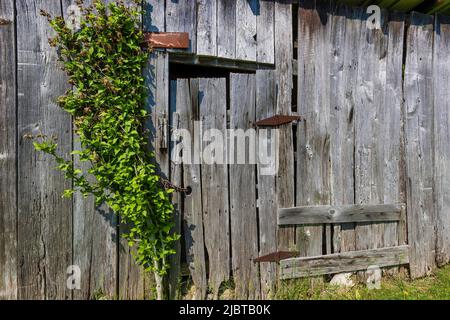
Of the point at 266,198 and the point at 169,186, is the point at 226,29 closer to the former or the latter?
the point at 169,186

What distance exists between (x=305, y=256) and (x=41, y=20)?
3.27m

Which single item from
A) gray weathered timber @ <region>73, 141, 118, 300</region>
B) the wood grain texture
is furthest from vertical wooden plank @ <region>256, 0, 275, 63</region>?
gray weathered timber @ <region>73, 141, 118, 300</region>

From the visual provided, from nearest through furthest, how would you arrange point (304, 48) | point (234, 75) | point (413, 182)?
point (234, 75) → point (304, 48) → point (413, 182)

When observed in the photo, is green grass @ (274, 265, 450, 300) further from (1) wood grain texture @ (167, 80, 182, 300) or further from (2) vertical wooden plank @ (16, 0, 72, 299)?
(2) vertical wooden plank @ (16, 0, 72, 299)

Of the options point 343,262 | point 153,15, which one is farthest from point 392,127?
point 153,15

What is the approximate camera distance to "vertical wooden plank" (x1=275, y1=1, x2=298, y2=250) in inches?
106

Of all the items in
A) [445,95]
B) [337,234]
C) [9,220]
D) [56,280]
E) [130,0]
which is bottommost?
[56,280]

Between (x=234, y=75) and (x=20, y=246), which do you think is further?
(x=234, y=75)

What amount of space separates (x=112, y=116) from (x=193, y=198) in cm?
102

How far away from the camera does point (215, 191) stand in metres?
2.59
